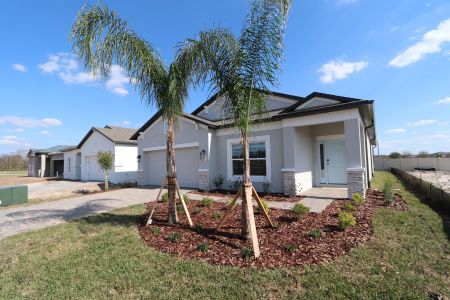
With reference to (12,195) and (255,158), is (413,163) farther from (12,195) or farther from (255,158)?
(12,195)

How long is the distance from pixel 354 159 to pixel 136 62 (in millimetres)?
8391

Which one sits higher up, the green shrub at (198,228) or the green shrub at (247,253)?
the green shrub at (198,228)

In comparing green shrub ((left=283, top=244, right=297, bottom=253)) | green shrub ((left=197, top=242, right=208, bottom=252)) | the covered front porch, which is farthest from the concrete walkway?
the covered front porch

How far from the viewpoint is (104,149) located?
2055 centimetres

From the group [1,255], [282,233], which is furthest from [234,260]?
[1,255]

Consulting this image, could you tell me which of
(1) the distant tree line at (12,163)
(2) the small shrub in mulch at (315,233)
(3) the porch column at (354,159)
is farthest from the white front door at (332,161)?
(1) the distant tree line at (12,163)

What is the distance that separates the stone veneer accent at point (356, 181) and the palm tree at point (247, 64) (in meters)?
5.43

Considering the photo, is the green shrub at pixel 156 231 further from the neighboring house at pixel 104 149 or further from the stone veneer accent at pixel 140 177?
the neighboring house at pixel 104 149

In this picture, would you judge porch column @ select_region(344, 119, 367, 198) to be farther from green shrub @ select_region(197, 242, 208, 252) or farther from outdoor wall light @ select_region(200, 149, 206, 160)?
Answer: outdoor wall light @ select_region(200, 149, 206, 160)

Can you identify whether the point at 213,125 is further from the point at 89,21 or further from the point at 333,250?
the point at 333,250

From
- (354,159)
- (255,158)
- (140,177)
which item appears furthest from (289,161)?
(140,177)

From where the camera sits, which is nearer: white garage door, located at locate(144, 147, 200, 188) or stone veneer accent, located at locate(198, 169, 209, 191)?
stone veneer accent, located at locate(198, 169, 209, 191)

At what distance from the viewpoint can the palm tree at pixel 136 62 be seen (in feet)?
19.1

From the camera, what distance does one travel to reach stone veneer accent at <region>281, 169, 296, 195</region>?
1072cm
